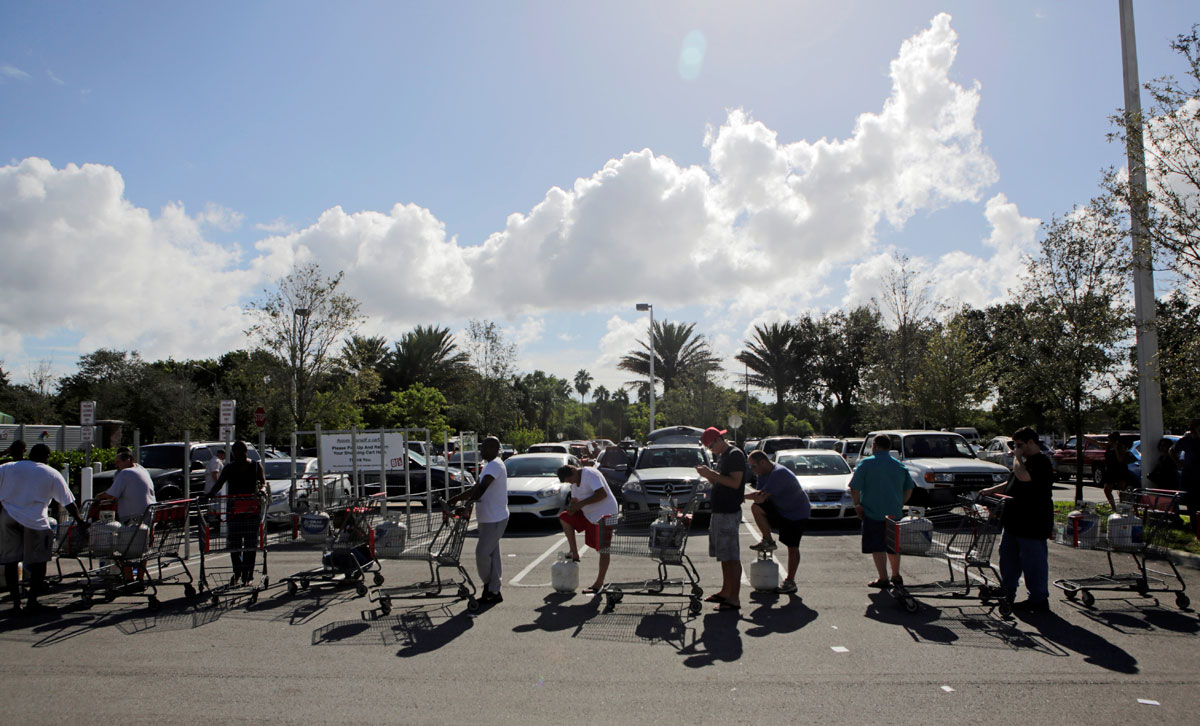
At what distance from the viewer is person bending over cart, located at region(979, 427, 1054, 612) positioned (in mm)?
7664

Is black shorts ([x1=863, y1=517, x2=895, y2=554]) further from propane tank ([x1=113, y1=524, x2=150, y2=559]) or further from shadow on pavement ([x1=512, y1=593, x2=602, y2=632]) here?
propane tank ([x1=113, y1=524, x2=150, y2=559])

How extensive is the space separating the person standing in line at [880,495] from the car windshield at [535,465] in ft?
29.5

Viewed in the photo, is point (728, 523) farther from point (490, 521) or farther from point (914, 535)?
point (490, 521)

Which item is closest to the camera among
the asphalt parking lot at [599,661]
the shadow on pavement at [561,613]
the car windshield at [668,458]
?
the asphalt parking lot at [599,661]

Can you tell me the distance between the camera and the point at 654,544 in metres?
8.23

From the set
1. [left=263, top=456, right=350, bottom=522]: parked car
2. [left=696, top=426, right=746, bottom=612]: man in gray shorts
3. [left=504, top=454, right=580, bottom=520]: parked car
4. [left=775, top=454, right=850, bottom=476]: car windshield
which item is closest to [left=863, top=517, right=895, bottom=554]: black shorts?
[left=696, top=426, right=746, bottom=612]: man in gray shorts

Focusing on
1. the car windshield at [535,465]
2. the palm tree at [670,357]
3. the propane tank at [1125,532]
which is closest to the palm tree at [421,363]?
the palm tree at [670,357]

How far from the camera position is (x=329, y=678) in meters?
5.89

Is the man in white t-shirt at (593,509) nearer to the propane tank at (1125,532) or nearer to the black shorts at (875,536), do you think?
the black shorts at (875,536)

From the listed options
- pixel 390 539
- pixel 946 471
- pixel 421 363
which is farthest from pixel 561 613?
pixel 421 363

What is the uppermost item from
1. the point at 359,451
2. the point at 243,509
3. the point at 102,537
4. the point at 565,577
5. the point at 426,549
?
the point at 359,451

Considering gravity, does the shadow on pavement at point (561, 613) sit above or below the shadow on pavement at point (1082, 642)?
below

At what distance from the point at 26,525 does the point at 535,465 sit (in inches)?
395

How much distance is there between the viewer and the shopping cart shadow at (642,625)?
694cm
